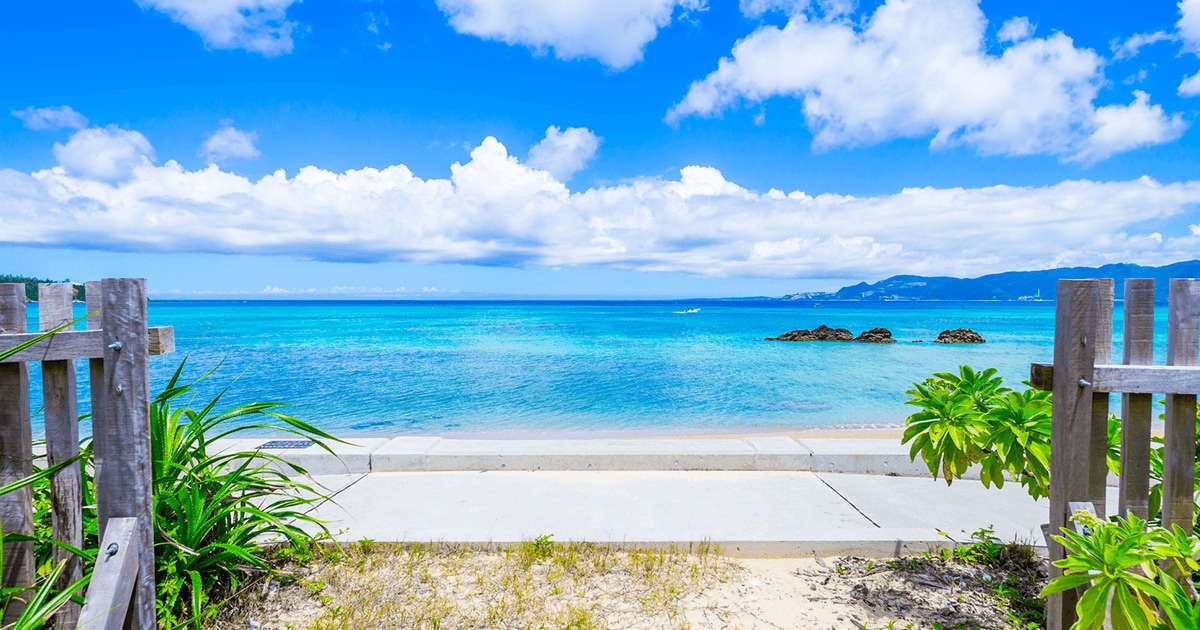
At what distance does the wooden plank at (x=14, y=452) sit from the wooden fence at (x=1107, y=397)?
4273 mm

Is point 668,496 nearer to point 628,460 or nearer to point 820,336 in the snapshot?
point 628,460

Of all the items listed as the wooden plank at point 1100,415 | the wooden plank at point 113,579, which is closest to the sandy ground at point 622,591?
the wooden plank at point 113,579

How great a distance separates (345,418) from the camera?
14.1 metres

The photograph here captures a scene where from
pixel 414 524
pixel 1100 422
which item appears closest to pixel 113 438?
pixel 414 524

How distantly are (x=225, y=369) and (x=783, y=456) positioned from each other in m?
25.3

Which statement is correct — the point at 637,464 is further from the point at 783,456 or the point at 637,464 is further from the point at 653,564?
the point at 653,564

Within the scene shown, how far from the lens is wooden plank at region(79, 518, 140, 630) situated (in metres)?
2.47

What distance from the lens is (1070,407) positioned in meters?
2.62

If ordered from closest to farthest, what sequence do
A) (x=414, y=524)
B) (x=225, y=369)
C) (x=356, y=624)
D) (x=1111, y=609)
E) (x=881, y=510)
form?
(x=1111, y=609) → (x=356, y=624) → (x=414, y=524) → (x=881, y=510) → (x=225, y=369)

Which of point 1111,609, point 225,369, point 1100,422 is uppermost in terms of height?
point 1100,422

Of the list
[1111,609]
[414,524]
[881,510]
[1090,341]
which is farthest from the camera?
[881,510]

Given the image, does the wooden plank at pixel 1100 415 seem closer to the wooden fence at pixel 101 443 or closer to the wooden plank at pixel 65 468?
the wooden fence at pixel 101 443

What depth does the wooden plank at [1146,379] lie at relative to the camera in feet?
8.53

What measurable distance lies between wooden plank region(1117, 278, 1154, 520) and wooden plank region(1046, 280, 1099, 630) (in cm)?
21
